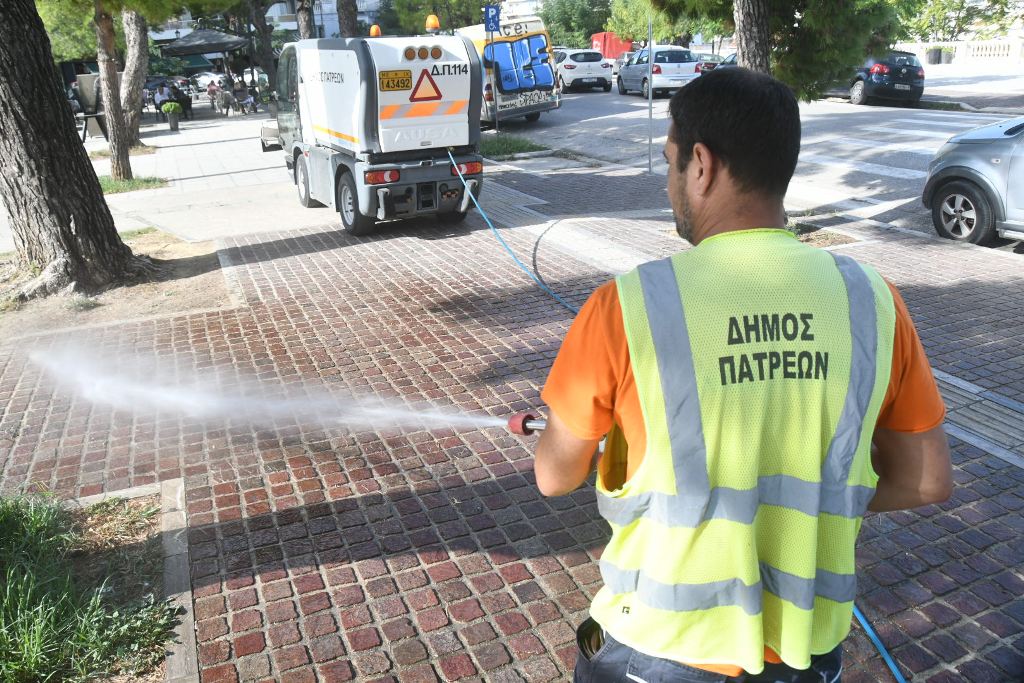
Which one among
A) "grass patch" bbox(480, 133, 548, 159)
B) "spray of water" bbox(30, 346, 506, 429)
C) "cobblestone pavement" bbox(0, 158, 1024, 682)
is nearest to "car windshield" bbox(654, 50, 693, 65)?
"grass patch" bbox(480, 133, 548, 159)

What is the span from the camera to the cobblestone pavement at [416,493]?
347cm

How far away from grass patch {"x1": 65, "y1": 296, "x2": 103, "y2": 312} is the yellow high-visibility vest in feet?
26.6

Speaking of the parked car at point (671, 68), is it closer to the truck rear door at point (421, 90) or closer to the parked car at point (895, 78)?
the parked car at point (895, 78)

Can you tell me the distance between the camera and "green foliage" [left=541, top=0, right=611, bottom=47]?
53.6 meters

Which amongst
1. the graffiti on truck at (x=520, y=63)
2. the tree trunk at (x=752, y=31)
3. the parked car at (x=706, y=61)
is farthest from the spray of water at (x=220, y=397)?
the parked car at (x=706, y=61)

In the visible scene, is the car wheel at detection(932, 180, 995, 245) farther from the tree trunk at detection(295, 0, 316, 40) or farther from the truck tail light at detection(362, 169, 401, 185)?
the tree trunk at detection(295, 0, 316, 40)

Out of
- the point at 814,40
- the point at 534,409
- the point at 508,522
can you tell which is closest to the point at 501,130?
the point at 814,40

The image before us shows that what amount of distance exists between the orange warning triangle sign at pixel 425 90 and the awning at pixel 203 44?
1261 inches

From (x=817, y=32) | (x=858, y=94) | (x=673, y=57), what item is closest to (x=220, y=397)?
(x=817, y=32)

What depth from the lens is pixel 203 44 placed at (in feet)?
125

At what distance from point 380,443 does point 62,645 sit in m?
2.22

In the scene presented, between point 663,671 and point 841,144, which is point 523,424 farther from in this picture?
point 841,144

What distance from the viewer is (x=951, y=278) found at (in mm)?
8281

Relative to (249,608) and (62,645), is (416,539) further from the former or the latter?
(62,645)
